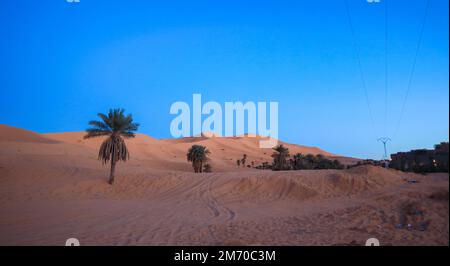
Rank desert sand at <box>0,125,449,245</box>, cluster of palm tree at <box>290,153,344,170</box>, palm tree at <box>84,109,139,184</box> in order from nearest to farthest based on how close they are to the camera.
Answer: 1. desert sand at <box>0,125,449,245</box>
2. palm tree at <box>84,109,139,184</box>
3. cluster of palm tree at <box>290,153,344,170</box>

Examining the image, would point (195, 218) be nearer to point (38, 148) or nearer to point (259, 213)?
point (259, 213)

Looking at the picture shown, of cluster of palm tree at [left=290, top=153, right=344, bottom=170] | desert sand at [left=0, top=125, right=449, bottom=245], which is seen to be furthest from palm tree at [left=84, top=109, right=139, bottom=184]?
cluster of palm tree at [left=290, top=153, right=344, bottom=170]

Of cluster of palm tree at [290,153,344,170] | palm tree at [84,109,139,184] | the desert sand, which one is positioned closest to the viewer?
the desert sand

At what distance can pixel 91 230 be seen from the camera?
12.9 meters

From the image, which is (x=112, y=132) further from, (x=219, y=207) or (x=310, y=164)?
(x=310, y=164)

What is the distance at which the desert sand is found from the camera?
34.9 feet

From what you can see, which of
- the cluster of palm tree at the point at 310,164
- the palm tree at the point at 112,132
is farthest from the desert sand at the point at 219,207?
the cluster of palm tree at the point at 310,164

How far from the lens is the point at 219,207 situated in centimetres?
1905

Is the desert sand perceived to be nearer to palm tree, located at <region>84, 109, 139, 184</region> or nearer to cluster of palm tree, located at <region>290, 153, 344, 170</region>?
palm tree, located at <region>84, 109, 139, 184</region>

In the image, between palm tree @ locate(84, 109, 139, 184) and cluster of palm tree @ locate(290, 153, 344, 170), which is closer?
palm tree @ locate(84, 109, 139, 184)

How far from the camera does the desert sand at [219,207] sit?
34.9 ft

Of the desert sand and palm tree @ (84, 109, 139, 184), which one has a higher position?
palm tree @ (84, 109, 139, 184)
